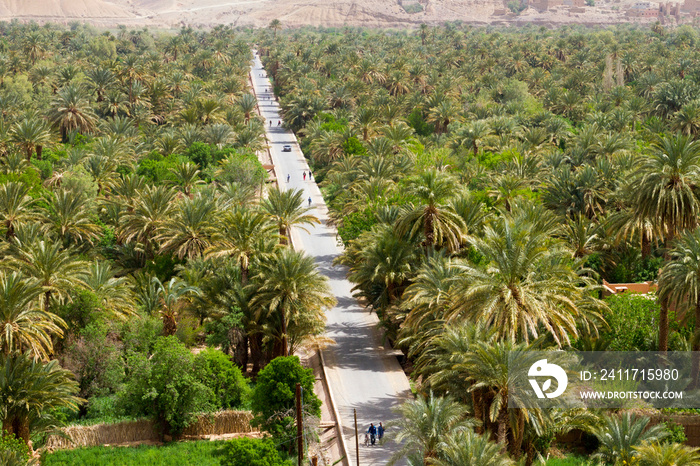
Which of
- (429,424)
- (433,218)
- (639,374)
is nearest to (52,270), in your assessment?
(433,218)

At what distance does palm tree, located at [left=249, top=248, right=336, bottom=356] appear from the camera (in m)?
39.0

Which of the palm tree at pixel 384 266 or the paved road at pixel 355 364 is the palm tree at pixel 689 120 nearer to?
the paved road at pixel 355 364

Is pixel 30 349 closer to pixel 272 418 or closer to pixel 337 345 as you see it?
pixel 272 418

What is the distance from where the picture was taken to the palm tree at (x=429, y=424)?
2895 centimetres

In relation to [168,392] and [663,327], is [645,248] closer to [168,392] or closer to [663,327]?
[663,327]

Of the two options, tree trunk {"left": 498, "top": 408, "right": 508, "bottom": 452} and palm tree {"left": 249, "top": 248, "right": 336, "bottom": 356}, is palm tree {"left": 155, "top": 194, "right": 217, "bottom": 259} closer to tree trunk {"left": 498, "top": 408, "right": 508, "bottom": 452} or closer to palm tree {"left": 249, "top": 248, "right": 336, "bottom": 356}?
palm tree {"left": 249, "top": 248, "right": 336, "bottom": 356}

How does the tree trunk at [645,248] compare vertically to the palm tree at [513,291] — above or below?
below

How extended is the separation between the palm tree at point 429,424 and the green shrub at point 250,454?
452 centimetres

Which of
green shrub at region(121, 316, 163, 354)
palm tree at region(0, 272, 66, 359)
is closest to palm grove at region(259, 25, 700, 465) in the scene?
green shrub at region(121, 316, 163, 354)

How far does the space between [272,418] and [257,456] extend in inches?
131

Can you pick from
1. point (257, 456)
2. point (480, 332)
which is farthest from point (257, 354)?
point (480, 332)

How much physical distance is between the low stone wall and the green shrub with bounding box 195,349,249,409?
81 cm

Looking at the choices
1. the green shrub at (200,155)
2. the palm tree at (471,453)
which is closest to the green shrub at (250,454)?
the palm tree at (471,453)

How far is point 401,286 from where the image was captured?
43.0 meters
